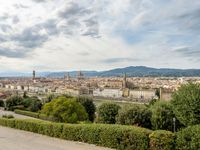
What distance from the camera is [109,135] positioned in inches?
643

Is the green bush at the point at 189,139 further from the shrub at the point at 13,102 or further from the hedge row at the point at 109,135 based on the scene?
the shrub at the point at 13,102

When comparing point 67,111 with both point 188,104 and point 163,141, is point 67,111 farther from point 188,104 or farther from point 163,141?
point 163,141

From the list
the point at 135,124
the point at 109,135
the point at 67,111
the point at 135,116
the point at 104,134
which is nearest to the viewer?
the point at 109,135

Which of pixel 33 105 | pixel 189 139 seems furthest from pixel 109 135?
pixel 33 105

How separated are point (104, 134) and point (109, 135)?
14.8 inches

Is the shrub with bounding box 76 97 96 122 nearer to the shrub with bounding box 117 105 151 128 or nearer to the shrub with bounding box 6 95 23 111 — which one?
the shrub with bounding box 117 105 151 128

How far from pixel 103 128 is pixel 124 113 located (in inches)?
586

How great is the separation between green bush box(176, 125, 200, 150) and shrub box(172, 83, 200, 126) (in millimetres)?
10585

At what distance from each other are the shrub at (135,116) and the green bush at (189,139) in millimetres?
16466

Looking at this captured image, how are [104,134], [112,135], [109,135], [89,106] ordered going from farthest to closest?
[89,106] < [104,134] < [109,135] < [112,135]

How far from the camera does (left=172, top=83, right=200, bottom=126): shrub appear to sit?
25.2 meters

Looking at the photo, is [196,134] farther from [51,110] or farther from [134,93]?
[134,93]

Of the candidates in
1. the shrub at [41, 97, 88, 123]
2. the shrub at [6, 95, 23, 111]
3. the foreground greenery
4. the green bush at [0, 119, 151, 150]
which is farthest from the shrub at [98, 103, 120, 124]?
the shrub at [6, 95, 23, 111]

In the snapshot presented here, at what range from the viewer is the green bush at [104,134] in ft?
49.7
